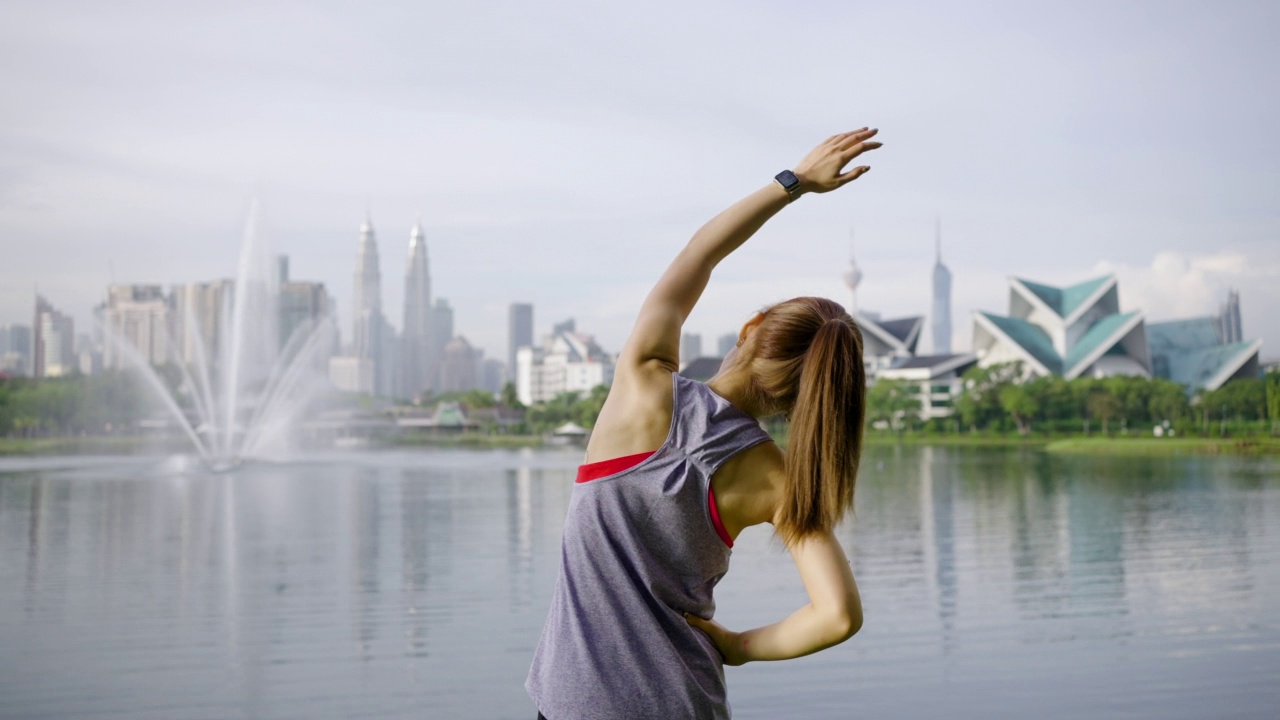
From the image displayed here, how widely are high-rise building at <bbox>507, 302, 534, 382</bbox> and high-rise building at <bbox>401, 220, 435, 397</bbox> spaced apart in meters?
20.3

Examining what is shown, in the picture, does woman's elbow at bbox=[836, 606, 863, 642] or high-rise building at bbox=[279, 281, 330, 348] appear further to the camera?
high-rise building at bbox=[279, 281, 330, 348]

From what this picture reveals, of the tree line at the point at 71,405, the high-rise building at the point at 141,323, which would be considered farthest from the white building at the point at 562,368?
the tree line at the point at 71,405

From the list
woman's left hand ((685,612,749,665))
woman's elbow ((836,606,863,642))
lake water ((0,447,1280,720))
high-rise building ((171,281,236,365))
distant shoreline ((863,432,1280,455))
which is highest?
high-rise building ((171,281,236,365))

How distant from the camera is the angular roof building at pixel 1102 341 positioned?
63.9 meters

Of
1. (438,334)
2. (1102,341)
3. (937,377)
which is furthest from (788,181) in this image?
(438,334)

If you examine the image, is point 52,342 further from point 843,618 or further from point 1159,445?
point 843,618

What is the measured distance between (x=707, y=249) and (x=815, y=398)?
202mm

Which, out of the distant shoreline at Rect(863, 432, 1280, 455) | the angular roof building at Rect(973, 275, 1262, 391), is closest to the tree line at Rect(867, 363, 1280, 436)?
the distant shoreline at Rect(863, 432, 1280, 455)

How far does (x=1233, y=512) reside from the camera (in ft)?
43.7

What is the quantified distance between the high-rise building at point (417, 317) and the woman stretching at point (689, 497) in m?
142

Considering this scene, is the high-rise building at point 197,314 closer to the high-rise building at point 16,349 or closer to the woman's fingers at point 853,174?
the high-rise building at point 16,349

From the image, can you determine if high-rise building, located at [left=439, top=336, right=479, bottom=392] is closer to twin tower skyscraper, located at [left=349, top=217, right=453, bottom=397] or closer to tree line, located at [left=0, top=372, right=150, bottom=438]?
twin tower skyscraper, located at [left=349, top=217, right=453, bottom=397]

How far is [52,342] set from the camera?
71000mm

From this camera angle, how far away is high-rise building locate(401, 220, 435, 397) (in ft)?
472
